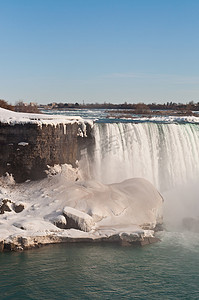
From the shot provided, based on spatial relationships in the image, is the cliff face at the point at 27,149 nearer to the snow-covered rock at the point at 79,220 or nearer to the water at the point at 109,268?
the water at the point at 109,268

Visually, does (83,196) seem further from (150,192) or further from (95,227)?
(150,192)

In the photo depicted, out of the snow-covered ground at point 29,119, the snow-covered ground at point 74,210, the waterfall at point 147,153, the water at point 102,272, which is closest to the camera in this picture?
the water at point 102,272

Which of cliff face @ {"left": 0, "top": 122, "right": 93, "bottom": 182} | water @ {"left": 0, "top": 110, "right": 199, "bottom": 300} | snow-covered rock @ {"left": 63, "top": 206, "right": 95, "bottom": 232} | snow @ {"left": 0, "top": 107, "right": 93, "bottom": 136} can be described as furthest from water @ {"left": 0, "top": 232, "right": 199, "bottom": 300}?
snow @ {"left": 0, "top": 107, "right": 93, "bottom": 136}

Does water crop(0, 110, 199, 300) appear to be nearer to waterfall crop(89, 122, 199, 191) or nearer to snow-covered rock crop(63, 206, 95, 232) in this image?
waterfall crop(89, 122, 199, 191)

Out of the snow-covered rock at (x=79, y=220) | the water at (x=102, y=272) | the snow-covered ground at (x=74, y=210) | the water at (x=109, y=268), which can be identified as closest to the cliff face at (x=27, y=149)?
the snow-covered ground at (x=74, y=210)

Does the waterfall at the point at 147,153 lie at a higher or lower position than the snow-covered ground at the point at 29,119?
lower

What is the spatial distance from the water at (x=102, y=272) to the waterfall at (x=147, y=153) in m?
6.93

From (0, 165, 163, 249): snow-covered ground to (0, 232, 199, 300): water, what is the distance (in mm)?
530

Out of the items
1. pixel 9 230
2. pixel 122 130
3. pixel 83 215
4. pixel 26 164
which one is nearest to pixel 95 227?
pixel 83 215

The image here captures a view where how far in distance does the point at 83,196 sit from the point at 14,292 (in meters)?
5.76

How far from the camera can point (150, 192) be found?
17.1 metres

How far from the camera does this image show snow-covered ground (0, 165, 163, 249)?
45.3 ft

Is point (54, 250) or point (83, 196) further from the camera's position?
point (83, 196)

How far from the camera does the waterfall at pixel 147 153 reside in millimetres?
20516
